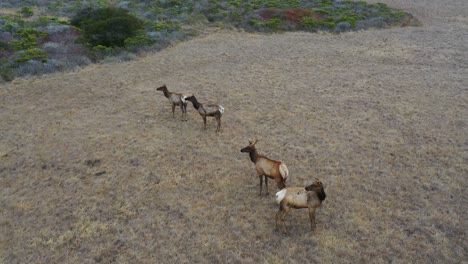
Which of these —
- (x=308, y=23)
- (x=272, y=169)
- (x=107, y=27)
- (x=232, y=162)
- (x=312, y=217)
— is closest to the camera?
(x=312, y=217)

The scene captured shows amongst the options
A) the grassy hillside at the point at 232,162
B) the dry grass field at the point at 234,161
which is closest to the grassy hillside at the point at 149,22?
the grassy hillside at the point at 232,162

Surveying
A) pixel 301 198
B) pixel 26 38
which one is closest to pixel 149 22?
pixel 26 38

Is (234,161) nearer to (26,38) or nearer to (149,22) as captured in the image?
(26,38)

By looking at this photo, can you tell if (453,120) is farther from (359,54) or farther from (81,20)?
(81,20)

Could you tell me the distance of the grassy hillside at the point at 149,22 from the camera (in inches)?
927

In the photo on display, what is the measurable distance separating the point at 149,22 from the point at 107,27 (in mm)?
4371

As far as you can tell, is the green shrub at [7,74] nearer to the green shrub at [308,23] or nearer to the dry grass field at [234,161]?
the dry grass field at [234,161]

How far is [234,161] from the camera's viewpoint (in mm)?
13016

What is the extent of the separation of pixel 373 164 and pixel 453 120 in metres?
5.47

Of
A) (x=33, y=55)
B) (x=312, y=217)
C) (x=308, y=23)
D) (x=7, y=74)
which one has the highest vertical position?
(x=312, y=217)

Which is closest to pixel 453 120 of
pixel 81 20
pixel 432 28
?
pixel 432 28

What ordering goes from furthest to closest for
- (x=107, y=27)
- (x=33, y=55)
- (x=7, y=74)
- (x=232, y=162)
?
(x=107, y=27) < (x=33, y=55) < (x=7, y=74) < (x=232, y=162)

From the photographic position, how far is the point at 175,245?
945cm

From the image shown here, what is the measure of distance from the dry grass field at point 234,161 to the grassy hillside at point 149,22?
2495 millimetres
